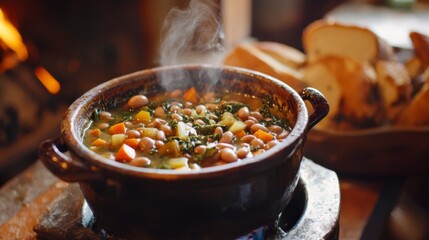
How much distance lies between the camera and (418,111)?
226 cm

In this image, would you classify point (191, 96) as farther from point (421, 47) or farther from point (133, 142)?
point (421, 47)

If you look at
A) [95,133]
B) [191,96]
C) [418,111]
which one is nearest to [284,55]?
A: [418,111]

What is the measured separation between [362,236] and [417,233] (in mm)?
1027

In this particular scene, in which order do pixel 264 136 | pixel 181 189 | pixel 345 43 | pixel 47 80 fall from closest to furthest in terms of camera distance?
pixel 181 189 < pixel 264 136 < pixel 345 43 < pixel 47 80

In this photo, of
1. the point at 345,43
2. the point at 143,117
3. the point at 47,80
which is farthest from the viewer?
the point at 47,80

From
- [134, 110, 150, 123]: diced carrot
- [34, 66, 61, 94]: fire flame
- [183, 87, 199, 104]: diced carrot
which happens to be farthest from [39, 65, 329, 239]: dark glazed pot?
[34, 66, 61, 94]: fire flame

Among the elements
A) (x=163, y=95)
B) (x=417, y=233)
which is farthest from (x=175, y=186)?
(x=417, y=233)

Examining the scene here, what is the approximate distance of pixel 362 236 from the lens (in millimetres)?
1996

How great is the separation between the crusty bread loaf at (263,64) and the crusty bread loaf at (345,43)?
200mm

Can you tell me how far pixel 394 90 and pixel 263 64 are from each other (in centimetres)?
67

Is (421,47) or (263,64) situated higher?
(421,47)

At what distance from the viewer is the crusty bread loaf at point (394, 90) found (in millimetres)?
2330

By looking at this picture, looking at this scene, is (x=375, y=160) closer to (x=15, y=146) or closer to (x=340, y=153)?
(x=340, y=153)

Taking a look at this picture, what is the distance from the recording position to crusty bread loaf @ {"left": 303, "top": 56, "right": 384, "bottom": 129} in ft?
7.63
